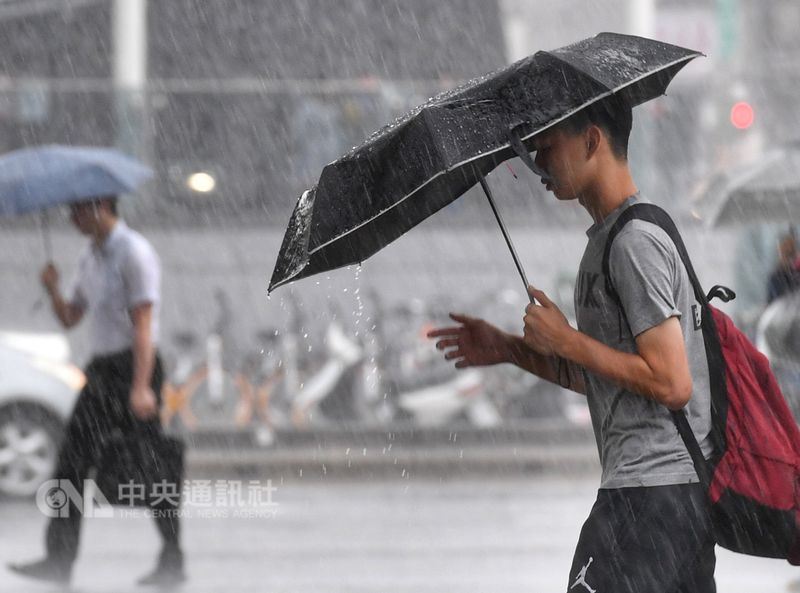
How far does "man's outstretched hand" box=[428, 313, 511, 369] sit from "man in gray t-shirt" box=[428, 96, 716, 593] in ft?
1.24

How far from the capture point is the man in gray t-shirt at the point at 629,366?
118 inches

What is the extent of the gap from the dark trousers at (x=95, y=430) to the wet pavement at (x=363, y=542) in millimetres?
312

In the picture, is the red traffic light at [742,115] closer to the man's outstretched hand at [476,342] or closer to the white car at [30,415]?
the white car at [30,415]

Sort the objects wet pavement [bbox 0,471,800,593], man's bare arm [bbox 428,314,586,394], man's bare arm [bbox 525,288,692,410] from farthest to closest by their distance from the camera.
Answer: wet pavement [bbox 0,471,800,593] < man's bare arm [bbox 428,314,586,394] < man's bare arm [bbox 525,288,692,410]

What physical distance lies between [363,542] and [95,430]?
237 cm

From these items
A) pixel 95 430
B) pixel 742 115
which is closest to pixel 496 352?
pixel 95 430

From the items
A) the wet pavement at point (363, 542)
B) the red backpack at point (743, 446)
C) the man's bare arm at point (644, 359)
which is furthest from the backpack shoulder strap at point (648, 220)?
the wet pavement at point (363, 542)

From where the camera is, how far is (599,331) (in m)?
3.15

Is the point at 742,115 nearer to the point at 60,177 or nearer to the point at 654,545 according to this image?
the point at 60,177

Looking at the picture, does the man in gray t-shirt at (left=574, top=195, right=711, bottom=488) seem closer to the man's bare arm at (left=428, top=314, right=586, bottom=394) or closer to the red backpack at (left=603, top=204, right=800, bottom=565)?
the red backpack at (left=603, top=204, right=800, bottom=565)

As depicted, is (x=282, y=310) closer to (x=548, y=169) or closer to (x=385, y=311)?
(x=385, y=311)

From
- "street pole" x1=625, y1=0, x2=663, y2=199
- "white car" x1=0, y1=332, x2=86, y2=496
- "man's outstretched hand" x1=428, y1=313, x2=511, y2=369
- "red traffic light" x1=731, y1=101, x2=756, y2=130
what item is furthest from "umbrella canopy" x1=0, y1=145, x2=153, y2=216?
"red traffic light" x1=731, y1=101, x2=756, y2=130

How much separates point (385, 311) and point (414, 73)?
5636 millimetres

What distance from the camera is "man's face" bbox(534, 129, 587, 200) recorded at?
3146 millimetres
